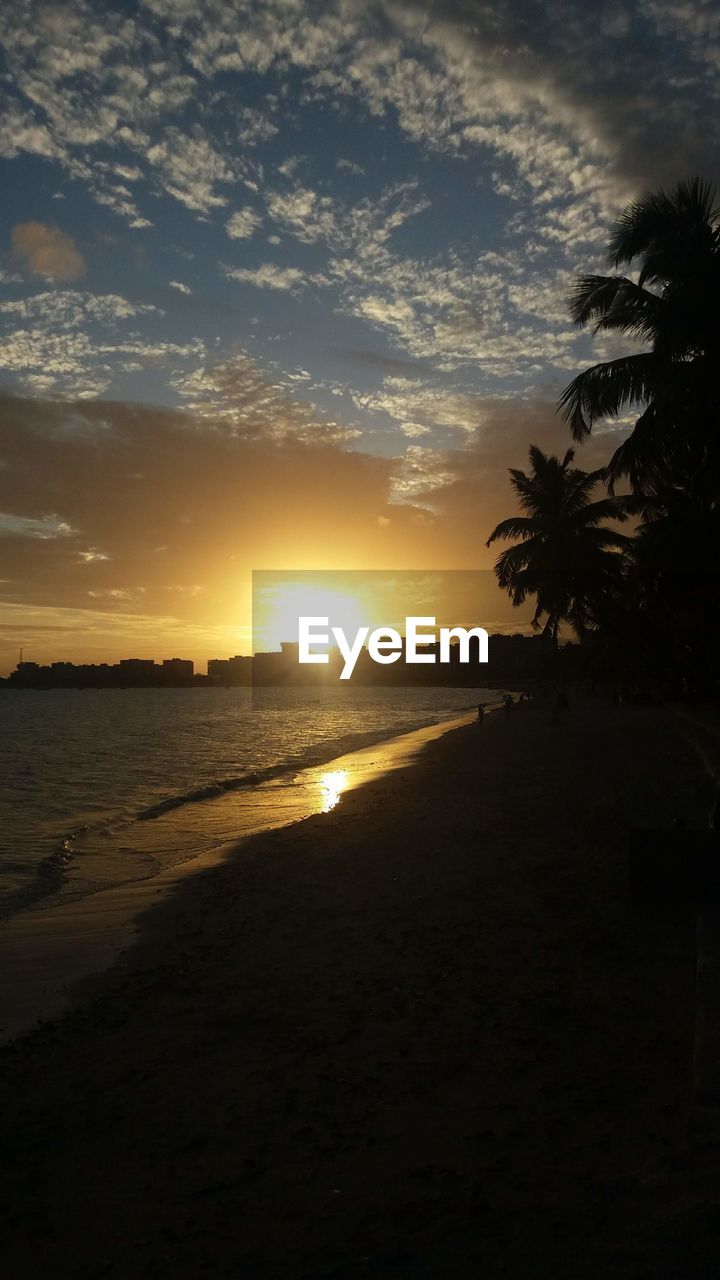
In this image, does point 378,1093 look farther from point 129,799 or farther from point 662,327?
point 129,799

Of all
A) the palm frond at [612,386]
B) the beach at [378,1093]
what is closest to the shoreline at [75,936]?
the beach at [378,1093]

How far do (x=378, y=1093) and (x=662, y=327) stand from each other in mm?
12611

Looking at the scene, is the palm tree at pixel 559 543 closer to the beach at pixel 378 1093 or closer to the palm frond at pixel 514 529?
the palm frond at pixel 514 529

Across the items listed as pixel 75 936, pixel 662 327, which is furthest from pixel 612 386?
pixel 75 936

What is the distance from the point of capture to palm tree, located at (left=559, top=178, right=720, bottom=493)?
43.2 ft

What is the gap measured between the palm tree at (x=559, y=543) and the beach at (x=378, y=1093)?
21.3 meters

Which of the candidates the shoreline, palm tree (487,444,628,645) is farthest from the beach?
palm tree (487,444,628,645)

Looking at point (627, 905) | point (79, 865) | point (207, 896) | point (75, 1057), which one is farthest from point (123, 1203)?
point (79, 865)

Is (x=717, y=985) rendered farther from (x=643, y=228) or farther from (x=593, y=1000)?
(x=643, y=228)

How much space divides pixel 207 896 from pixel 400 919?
3.64 m

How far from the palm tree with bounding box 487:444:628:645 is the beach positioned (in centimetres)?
2131

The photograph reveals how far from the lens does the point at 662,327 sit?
13695 mm

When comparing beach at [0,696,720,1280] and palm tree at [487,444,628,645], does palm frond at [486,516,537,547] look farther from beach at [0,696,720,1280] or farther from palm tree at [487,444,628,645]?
beach at [0,696,720,1280]

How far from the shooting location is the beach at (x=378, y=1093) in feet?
12.7
